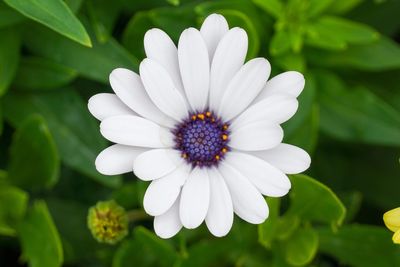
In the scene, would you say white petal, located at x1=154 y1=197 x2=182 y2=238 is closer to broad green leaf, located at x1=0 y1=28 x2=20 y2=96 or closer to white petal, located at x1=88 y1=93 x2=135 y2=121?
white petal, located at x1=88 y1=93 x2=135 y2=121

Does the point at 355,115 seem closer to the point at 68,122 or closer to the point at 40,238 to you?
the point at 68,122

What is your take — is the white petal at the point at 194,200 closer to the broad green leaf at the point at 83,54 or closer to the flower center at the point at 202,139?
the flower center at the point at 202,139

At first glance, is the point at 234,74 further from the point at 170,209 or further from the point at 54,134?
the point at 54,134

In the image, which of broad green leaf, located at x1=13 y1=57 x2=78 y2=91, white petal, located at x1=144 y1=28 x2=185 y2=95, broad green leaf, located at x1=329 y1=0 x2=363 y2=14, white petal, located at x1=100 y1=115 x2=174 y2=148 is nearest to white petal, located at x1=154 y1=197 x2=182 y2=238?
white petal, located at x1=100 y1=115 x2=174 y2=148

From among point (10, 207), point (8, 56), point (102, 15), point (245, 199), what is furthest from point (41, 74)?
point (245, 199)

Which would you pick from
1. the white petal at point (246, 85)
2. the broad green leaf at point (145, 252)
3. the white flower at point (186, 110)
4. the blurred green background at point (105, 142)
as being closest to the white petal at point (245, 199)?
the white flower at point (186, 110)

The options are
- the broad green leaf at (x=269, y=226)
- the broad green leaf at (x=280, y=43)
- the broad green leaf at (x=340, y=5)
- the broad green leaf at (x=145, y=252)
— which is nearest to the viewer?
the broad green leaf at (x=269, y=226)

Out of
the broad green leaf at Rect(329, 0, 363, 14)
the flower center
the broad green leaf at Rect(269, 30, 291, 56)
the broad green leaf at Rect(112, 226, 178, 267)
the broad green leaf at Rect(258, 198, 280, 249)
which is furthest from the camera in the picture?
the broad green leaf at Rect(329, 0, 363, 14)
